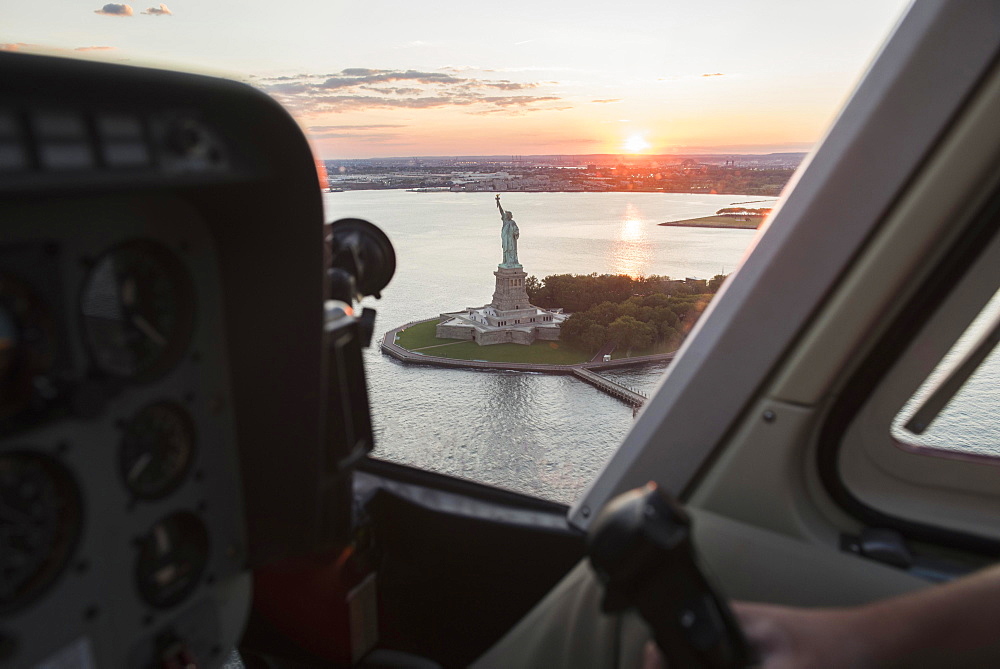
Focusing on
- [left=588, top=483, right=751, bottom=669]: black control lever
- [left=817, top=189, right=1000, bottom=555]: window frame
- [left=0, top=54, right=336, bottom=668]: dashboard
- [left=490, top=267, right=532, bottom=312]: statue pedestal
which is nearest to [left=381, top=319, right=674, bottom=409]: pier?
[left=490, top=267, right=532, bottom=312]: statue pedestal

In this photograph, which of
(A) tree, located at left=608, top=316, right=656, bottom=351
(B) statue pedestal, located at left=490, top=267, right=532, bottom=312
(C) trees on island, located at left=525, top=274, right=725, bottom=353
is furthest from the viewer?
(B) statue pedestal, located at left=490, top=267, right=532, bottom=312

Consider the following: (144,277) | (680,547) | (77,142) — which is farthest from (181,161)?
(680,547)

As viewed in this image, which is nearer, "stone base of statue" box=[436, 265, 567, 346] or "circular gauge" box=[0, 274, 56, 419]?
"circular gauge" box=[0, 274, 56, 419]

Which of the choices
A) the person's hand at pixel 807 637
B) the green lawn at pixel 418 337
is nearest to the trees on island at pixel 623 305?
the green lawn at pixel 418 337

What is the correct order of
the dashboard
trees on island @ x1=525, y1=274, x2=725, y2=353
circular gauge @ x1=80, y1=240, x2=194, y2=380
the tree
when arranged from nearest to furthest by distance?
the dashboard, circular gauge @ x1=80, y1=240, x2=194, y2=380, trees on island @ x1=525, y1=274, x2=725, y2=353, the tree

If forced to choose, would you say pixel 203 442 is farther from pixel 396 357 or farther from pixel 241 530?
pixel 396 357

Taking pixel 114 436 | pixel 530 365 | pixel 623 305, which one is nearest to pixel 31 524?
pixel 114 436

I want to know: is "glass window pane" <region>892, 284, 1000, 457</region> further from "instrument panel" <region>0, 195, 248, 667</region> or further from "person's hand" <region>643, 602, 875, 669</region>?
"instrument panel" <region>0, 195, 248, 667</region>

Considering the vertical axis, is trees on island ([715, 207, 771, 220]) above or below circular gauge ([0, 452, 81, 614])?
above
